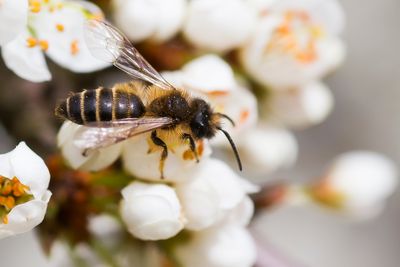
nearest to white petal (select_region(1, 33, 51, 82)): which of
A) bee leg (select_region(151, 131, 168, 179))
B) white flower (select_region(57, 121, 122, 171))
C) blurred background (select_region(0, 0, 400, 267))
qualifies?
white flower (select_region(57, 121, 122, 171))

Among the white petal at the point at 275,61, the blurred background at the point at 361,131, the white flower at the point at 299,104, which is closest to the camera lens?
the white petal at the point at 275,61

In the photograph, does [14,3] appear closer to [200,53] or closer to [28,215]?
[28,215]

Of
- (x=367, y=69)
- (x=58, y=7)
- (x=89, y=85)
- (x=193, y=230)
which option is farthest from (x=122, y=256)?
(x=367, y=69)

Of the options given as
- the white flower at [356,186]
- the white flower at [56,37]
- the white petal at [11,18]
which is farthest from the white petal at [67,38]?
the white flower at [356,186]

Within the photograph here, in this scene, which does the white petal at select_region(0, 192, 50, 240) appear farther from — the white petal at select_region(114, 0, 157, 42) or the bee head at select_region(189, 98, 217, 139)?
the white petal at select_region(114, 0, 157, 42)

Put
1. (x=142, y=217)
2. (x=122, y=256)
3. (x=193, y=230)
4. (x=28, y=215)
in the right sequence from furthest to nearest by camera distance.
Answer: (x=122, y=256) < (x=193, y=230) < (x=142, y=217) < (x=28, y=215)

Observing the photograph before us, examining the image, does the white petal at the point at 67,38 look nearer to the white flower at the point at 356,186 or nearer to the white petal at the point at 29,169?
the white petal at the point at 29,169
